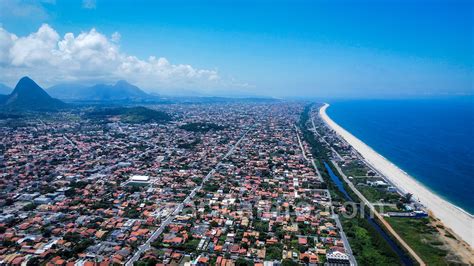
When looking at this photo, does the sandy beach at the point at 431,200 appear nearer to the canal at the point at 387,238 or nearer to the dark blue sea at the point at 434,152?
the dark blue sea at the point at 434,152

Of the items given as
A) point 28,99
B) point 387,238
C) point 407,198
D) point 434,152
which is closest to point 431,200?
point 407,198

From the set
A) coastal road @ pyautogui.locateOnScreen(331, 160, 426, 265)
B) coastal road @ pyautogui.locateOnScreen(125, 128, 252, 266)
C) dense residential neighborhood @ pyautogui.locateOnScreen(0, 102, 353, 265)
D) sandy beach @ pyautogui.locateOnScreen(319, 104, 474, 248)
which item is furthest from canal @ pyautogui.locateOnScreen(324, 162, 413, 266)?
coastal road @ pyautogui.locateOnScreen(125, 128, 252, 266)

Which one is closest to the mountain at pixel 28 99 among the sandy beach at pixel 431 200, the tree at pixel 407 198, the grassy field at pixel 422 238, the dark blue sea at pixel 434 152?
the dark blue sea at pixel 434 152

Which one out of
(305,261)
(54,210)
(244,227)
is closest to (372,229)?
(305,261)

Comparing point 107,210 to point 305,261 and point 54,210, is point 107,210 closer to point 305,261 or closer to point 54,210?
point 54,210

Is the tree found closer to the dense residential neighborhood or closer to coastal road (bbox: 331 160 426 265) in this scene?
coastal road (bbox: 331 160 426 265)
